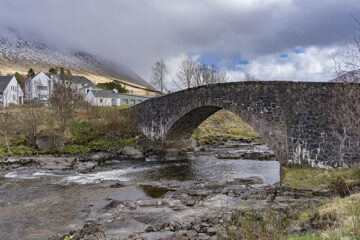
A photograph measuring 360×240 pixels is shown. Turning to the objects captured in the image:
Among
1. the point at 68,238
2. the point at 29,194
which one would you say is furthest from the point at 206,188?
the point at 29,194

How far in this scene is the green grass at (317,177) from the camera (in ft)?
32.2

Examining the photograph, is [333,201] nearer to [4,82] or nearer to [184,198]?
[184,198]

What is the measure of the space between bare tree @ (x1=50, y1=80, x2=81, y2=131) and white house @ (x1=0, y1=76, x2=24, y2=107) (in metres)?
23.7

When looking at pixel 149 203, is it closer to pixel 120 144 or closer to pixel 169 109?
pixel 169 109

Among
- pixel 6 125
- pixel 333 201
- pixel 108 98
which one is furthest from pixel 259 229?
pixel 108 98

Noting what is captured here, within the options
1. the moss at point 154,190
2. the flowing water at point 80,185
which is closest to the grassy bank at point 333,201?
the flowing water at point 80,185

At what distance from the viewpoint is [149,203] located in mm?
9945

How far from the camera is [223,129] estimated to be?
32.5m

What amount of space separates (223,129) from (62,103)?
17329 mm

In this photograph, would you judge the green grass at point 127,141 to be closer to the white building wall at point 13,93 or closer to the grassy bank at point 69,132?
the grassy bank at point 69,132

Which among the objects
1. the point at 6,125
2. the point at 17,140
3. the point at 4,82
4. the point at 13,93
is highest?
the point at 4,82

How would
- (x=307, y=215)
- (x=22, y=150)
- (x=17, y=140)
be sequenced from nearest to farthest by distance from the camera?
(x=307, y=215) < (x=22, y=150) < (x=17, y=140)

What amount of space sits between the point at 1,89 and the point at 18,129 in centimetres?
2389

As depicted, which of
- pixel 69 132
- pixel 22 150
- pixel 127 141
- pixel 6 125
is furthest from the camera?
pixel 69 132
